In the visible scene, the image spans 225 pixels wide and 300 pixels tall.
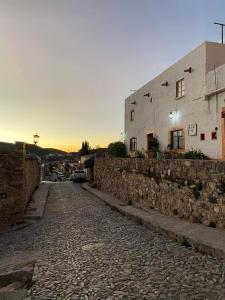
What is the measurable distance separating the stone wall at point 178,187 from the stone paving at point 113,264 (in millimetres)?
1445

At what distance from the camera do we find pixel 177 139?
61.4ft

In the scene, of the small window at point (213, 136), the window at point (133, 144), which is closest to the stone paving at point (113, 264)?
the small window at point (213, 136)

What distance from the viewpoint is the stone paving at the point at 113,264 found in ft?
18.1

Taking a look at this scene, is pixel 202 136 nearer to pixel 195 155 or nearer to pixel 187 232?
pixel 195 155

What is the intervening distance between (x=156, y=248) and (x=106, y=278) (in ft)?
7.39

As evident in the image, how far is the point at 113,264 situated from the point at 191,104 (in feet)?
37.3

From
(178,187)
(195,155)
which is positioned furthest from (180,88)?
(178,187)

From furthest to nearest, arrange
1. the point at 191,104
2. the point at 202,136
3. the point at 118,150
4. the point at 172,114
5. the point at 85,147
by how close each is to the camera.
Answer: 1. the point at 85,147
2. the point at 118,150
3. the point at 172,114
4. the point at 191,104
5. the point at 202,136

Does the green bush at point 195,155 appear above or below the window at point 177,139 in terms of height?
below

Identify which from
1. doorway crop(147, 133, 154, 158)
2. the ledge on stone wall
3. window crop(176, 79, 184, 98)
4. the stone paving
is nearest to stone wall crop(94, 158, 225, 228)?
the ledge on stone wall

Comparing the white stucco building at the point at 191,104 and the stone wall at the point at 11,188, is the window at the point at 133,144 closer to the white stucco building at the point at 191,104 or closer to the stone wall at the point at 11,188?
the white stucco building at the point at 191,104

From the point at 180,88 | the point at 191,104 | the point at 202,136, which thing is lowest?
the point at 202,136


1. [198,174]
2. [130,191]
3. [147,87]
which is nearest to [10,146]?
[130,191]

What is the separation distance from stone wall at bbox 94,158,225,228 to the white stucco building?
3063 mm
